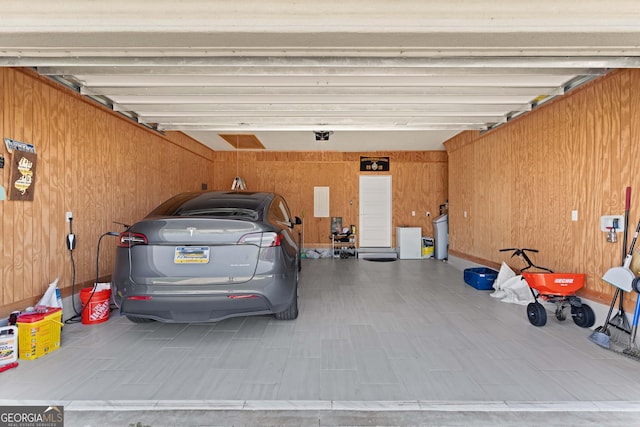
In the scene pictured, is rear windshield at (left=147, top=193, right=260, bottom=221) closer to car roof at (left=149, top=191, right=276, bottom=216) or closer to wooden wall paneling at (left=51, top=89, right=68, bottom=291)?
car roof at (left=149, top=191, right=276, bottom=216)

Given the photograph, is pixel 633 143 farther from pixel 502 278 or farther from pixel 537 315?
pixel 502 278

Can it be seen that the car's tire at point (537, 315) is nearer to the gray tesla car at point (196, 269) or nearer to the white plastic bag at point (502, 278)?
the white plastic bag at point (502, 278)

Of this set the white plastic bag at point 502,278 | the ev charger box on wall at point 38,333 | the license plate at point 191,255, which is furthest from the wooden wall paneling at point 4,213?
the white plastic bag at point 502,278

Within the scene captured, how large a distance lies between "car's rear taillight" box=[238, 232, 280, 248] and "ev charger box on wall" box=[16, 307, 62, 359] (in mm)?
1701

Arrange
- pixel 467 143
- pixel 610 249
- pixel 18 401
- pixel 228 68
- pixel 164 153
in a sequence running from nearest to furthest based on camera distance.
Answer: pixel 18 401 < pixel 228 68 < pixel 610 249 < pixel 164 153 < pixel 467 143

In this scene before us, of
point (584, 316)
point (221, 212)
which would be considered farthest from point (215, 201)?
point (584, 316)

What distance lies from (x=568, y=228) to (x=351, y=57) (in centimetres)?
313

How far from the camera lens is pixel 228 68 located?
2.68 m

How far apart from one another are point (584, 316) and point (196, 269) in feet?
12.2

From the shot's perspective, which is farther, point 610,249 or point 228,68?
point 610,249

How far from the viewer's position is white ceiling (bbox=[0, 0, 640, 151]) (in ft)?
6.10

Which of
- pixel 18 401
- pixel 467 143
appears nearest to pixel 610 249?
pixel 467 143

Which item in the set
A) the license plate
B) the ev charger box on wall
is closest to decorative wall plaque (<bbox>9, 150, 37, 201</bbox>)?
the ev charger box on wall
